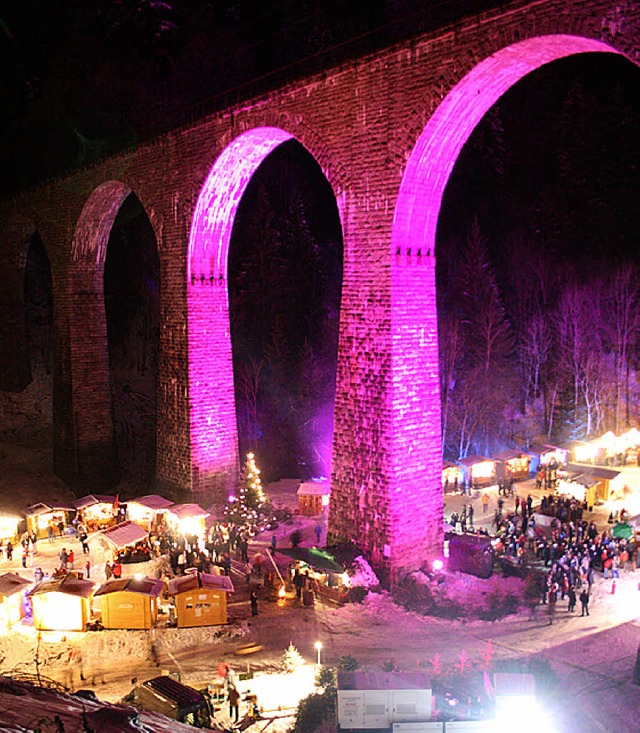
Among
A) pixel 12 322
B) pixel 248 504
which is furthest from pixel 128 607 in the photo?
pixel 12 322

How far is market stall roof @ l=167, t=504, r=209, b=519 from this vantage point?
18906 mm

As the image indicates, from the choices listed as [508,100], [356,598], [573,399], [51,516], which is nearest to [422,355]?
[356,598]

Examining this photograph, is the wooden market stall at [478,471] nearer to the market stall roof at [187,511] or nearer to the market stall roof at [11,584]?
the market stall roof at [187,511]

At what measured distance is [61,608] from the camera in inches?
565

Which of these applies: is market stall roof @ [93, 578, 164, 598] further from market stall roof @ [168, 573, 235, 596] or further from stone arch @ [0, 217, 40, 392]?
stone arch @ [0, 217, 40, 392]

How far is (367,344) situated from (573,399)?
2142cm

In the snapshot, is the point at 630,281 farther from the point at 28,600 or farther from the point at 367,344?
the point at 28,600

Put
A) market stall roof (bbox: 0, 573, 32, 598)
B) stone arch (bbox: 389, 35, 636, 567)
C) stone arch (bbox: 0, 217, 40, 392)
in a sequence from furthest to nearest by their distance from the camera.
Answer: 1. stone arch (bbox: 0, 217, 40, 392)
2. market stall roof (bbox: 0, 573, 32, 598)
3. stone arch (bbox: 389, 35, 636, 567)

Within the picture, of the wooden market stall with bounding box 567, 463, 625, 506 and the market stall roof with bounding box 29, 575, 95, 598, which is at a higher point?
the wooden market stall with bounding box 567, 463, 625, 506

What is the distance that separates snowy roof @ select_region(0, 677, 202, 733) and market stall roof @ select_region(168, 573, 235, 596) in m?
5.75

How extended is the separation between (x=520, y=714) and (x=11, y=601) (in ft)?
34.8

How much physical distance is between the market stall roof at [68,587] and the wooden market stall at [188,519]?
432 centimetres

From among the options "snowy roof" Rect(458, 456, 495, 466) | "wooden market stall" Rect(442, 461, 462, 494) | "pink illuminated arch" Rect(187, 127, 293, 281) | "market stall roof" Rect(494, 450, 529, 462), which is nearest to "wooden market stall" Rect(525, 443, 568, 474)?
"market stall roof" Rect(494, 450, 529, 462)

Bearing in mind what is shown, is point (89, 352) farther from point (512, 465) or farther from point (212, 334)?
point (512, 465)
